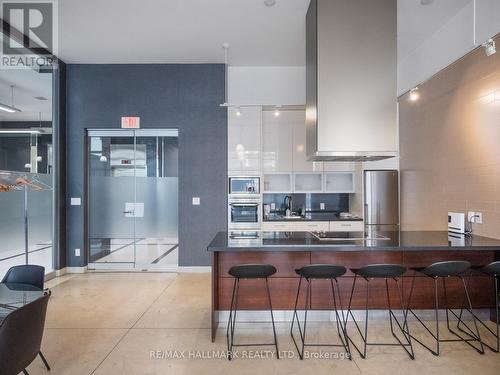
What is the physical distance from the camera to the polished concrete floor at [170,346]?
2361 mm

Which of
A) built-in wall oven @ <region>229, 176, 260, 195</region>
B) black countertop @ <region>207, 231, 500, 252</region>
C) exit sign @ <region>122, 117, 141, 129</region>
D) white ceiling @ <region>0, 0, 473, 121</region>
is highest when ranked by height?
white ceiling @ <region>0, 0, 473, 121</region>

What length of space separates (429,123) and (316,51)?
2287mm

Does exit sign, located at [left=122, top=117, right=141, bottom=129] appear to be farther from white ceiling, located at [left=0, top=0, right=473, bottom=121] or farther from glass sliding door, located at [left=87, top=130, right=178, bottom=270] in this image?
white ceiling, located at [left=0, top=0, right=473, bottom=121]

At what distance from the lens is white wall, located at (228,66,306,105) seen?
5219mm

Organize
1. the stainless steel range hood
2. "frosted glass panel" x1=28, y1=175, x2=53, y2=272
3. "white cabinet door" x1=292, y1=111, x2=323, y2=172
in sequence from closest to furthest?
the stainless steel range hood, "frosted glass panel" x1=28, y1=175, x2=53, y2=272, "white cabinet door" x1=292, y1=111, x2=323, y2=172

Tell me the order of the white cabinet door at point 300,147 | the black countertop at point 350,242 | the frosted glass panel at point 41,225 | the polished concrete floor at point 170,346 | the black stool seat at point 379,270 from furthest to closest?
the white cabinet door at point 300,147
the frosted glass panel at point 41,225
the black countertop at point 350,242
the black stool seat at point 379,270
the polished concrete floor at point 170,346

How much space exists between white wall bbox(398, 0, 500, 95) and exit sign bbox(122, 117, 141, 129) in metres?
4.71

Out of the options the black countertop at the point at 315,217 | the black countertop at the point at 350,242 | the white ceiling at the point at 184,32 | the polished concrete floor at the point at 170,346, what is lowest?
the polished concrete floor at the point at 170,346

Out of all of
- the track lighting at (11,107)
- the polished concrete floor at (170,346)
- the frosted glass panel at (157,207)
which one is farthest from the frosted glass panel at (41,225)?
the frosted glass panel at (157,207)

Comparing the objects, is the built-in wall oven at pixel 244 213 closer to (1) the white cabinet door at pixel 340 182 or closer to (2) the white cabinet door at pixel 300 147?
(2) the white cabinet door at pixel 300 147

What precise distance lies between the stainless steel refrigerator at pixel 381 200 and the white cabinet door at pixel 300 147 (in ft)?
2.98

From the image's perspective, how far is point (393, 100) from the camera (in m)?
3.05

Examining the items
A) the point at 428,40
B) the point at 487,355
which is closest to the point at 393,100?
the point at 428,40

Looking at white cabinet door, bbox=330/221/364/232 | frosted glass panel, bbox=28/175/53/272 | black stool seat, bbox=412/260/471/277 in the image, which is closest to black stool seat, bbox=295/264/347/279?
black stool seat, bbox=412/260/471/277
